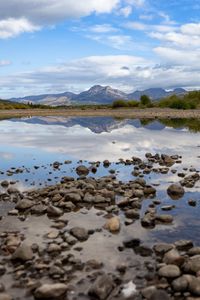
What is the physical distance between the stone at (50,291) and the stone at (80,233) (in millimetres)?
3817

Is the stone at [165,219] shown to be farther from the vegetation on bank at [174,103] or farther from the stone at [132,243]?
the vegetation on bank at [174,103]

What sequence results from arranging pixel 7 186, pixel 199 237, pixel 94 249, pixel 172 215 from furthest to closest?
pixel 7 186
pixel 172 215
pixel 199 237
pixel 94 249

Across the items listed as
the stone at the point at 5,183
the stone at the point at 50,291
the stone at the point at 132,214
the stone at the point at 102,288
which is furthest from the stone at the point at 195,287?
the stone at the point at 5,183

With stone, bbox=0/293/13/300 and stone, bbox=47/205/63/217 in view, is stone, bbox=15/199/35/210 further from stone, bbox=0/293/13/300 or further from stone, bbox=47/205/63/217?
stone, bbox=0/293/13/300

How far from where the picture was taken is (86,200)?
19000 millimetres

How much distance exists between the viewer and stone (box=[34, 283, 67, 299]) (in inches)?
402

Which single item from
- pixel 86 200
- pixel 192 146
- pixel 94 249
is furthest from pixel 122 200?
pixel 192 146

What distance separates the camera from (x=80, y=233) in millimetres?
14469

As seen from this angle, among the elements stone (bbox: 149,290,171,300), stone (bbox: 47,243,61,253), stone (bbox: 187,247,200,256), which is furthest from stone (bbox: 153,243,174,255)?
stone (bbox: 47,243,61,253)

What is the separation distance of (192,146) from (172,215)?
82.9ft

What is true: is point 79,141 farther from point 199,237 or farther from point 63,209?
point 199,237

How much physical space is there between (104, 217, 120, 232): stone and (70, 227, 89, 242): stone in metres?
0.95

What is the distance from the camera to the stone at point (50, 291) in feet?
33.5

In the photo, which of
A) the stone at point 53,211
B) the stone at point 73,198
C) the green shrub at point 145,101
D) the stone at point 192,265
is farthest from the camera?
the green shrub at point 145,101
